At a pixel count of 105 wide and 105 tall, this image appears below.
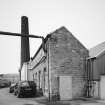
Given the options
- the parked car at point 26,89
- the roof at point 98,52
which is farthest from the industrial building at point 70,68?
the parked car at point 26,89

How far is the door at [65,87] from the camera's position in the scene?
1493cm

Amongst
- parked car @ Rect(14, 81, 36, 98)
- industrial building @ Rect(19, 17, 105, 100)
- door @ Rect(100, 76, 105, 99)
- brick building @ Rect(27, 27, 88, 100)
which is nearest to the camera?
door @ Rect(100, 76, 105, 99)

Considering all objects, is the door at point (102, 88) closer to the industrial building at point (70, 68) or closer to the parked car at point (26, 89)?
the industrial building at point (70, 68)

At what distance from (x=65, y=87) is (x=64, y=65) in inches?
73.5

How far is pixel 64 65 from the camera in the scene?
51.0 feet

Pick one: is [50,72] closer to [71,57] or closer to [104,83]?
[71,57]

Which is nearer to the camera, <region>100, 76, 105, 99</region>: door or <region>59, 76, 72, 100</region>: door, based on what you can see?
<region>100, 76, 105, 99</region>: door

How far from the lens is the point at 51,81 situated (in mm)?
14891

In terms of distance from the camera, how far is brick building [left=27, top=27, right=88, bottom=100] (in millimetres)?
15008

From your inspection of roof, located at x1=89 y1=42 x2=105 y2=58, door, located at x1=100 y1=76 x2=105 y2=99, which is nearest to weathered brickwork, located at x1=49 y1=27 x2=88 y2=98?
roof, located at x1=89 y1=42 x2=105 y2=58

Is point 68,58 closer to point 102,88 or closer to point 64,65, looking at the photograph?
point 64,65

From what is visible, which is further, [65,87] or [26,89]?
[26,89]

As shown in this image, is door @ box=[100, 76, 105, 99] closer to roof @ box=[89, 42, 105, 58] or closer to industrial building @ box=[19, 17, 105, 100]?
industrial building @ box=[19, 17, 105, 100]

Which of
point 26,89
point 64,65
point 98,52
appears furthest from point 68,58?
point 26,89
